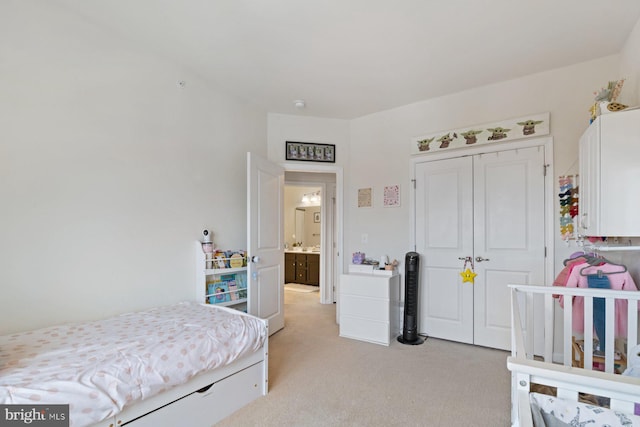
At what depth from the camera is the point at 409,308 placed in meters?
3.36

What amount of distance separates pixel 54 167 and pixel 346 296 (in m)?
2.81

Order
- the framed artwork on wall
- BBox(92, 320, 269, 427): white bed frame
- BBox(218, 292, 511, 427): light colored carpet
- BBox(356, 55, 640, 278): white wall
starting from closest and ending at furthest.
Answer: BBox(92, 320, 269, 427): white bed frame
BBox(218, 292, 511, 427): light colored carpet
BBox(356, 55, 640, 278): white wall
the framed artwork on wall

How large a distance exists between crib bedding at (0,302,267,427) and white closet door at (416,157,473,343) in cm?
212

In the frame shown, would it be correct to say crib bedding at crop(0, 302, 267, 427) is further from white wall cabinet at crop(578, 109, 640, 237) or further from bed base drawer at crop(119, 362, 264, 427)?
white wall cabinet at crop(578, 109, 640, 237)

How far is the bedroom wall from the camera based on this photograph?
1.83 meters

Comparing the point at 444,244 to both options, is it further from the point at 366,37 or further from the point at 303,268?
the point at 303,268

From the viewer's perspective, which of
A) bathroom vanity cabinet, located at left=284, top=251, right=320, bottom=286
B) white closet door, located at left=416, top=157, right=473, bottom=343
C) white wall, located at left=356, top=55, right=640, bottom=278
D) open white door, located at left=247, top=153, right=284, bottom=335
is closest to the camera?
white wall, located at left=356, top=55, right=640, bottom=278

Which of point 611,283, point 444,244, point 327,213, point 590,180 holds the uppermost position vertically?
point 590,180

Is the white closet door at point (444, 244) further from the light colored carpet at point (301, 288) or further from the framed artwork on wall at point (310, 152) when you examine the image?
the light colored carpet at point (301, 288)

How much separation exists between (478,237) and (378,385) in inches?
71.1

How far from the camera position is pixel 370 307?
3.37 meters

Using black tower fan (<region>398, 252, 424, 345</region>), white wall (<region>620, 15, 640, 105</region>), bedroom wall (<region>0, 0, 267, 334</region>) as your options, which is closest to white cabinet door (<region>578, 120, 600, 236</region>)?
white wall (<region>620, 15, 640, 105</region>)

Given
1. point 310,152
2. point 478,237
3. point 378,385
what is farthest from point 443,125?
point 378,385

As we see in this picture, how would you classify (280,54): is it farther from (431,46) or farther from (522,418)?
(522,418)
